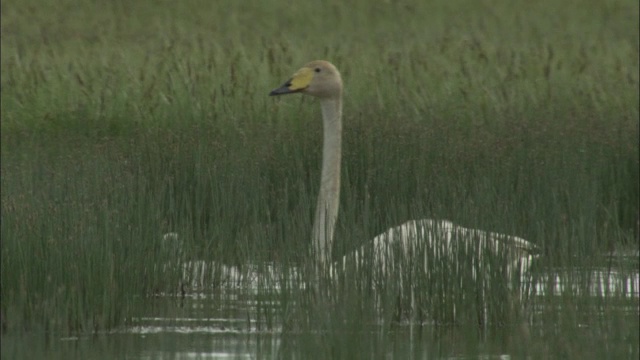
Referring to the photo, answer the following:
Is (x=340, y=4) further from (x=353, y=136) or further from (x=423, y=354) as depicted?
(x=423, y=354)

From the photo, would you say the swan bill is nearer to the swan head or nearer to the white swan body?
the swan head

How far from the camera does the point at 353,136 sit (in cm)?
1173

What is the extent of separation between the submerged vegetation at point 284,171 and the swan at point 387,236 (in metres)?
0.10

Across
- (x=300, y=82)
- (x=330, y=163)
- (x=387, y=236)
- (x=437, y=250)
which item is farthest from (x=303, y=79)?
(x=437, y=250)

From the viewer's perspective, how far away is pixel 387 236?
8.61 metres

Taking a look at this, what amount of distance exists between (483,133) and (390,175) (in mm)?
1722

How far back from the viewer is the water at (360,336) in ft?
23.2

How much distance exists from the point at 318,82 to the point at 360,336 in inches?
159

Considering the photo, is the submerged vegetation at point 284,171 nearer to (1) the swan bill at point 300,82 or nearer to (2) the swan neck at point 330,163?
(2) the swan neck at point 330,163

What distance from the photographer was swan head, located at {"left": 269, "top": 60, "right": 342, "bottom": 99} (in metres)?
10.8

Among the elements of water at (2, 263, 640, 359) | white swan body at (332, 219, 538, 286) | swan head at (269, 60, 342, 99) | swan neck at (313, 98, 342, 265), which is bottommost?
water at (2, 263, 640, 359)

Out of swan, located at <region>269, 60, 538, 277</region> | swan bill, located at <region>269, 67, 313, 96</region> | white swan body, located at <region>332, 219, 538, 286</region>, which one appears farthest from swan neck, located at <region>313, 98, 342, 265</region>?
white swan body, located at <region>332, 219, 538, 286</region>

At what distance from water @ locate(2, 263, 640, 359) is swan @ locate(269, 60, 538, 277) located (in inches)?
11.4

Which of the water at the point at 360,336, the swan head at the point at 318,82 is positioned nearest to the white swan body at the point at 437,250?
the water at the point at 360,336
